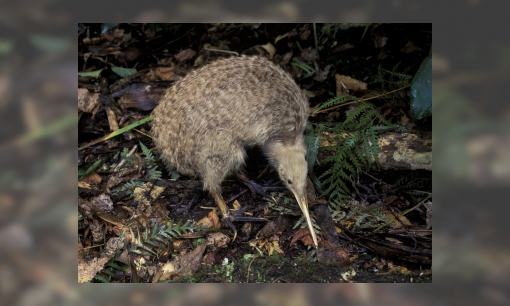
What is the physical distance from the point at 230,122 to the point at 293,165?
1.66 feet

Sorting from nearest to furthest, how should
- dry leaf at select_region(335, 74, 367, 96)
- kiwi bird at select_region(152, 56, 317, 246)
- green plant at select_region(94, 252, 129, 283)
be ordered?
green plant at select_region(94, 252, 129, 283) < kiwi bird at select_region(152, 56, 317, 246) < dry leaf at select_region(335, 74, 367, 96)

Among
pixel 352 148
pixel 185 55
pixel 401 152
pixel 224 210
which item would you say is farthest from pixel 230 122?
pixel 401 152

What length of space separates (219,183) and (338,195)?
30.1 inches

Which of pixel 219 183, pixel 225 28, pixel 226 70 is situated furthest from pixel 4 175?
pixel 225 28

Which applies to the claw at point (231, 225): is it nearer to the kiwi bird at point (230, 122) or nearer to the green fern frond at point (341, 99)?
the kiwi bird at point (230, 122)

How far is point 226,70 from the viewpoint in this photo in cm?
334

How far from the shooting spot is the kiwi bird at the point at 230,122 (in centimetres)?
309

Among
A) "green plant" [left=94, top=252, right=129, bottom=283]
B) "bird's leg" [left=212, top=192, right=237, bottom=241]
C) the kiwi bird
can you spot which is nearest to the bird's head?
the kiwi bird

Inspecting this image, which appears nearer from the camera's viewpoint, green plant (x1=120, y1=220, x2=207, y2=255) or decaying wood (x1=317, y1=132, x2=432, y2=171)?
green plant (x1=120, y1=220, x2=207, y2=255)

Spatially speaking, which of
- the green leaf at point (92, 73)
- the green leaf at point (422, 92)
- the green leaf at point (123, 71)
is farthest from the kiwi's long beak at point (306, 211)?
the green leaf at point (92, 73)

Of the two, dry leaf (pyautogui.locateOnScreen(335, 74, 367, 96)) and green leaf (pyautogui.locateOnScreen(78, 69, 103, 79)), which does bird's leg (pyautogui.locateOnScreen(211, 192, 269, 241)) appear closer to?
dry leaf (pyautogui.locateOnScreen(335, 74, 367, 96))

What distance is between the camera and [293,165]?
10.0 ft

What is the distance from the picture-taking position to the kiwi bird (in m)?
3.09

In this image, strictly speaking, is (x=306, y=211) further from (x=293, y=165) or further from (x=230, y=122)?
(x=230, y=122)
